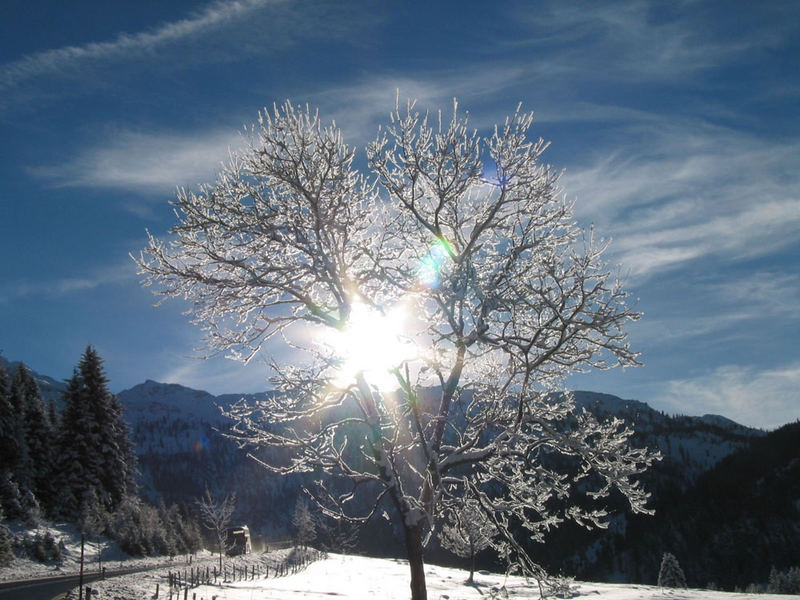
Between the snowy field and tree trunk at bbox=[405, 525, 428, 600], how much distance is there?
1.10 metres

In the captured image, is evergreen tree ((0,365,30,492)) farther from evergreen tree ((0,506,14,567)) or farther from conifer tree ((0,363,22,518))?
evergreen tree ((0,506,14,567))

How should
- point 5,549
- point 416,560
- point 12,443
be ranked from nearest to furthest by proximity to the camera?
point 416,560 < point 5,549 < point 12,443

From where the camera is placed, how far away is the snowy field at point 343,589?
2067 cm

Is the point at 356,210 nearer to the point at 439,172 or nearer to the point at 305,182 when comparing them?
the point at 305,182

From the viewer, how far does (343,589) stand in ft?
109

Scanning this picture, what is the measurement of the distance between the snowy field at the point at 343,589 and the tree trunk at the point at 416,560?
110 centimetres

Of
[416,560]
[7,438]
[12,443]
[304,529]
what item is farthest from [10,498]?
[304,529]

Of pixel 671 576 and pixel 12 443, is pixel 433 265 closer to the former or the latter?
pixel 12 443

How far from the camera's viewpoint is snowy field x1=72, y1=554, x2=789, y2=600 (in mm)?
20672

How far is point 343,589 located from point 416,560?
92.6 feet

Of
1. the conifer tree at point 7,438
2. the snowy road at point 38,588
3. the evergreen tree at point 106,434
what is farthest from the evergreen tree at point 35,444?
the snowy road at point 38,588

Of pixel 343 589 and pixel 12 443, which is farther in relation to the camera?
pixel 12 443

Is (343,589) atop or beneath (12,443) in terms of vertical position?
beneath

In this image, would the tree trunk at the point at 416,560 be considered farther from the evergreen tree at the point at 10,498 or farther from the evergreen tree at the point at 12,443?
the evergreen tree at the point at 12,443
